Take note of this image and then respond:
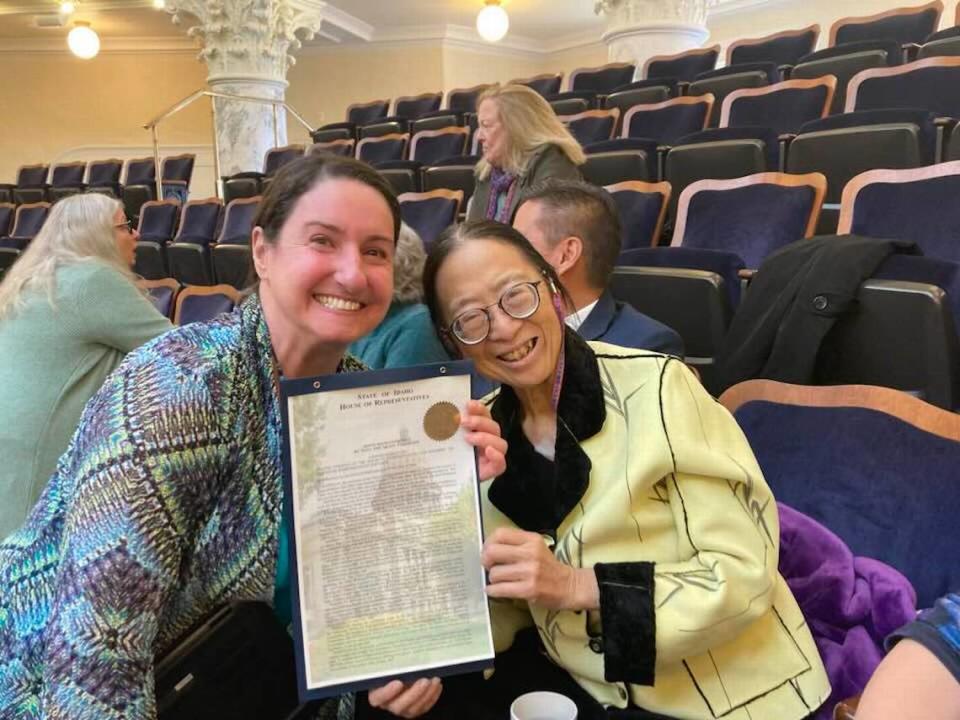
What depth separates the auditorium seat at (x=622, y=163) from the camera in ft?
12.5

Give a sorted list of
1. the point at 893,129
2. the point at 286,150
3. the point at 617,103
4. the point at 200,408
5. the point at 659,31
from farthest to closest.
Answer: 1. the point at 659,31
2. the point at 286,150
3. the point at 617,103
4. the point at 893,129
5. the point at 200,408

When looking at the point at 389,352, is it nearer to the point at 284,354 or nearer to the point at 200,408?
the point at 284,354

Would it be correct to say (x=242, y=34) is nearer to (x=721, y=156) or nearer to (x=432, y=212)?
(x=432, y=212)

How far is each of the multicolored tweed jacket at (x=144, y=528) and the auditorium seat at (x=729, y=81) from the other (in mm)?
4532

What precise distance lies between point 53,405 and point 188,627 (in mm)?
1056

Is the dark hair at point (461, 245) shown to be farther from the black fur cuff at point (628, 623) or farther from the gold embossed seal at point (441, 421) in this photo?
the black fur cuff at point (628, 623)

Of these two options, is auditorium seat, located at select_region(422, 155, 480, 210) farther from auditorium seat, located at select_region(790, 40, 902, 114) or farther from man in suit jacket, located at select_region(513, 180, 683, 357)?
man in suit jacket, located at select_region(513, 180, 683, 357)

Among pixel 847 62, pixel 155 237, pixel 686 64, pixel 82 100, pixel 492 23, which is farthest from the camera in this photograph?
pixel 82 100

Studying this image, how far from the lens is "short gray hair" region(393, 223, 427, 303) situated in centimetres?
183

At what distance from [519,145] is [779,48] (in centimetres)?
458

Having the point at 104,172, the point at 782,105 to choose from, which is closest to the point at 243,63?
the point at 104,172

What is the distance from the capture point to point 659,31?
26.8 feet

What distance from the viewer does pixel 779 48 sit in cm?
634

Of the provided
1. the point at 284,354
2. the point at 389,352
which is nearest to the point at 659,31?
the point at 389,352
